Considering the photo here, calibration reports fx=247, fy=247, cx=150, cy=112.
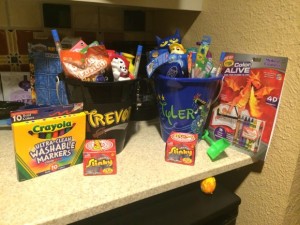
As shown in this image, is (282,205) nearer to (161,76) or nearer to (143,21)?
(161,76)

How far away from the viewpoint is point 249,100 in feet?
2.22

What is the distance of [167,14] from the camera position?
3.25 feet

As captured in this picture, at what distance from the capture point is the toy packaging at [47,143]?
51cm

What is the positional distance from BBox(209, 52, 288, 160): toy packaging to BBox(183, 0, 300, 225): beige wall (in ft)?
0.07

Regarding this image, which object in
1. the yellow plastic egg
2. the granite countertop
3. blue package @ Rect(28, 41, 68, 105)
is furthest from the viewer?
blue package @ Rect(28, 41, 68, 105)

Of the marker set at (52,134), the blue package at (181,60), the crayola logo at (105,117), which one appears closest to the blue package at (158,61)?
the blue package at (181,60)

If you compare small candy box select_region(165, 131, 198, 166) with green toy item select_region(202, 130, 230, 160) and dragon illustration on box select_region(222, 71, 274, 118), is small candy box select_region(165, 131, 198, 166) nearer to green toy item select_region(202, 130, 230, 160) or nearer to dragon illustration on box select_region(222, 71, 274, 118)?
green toy item select_region(202, 130, 230, 160)

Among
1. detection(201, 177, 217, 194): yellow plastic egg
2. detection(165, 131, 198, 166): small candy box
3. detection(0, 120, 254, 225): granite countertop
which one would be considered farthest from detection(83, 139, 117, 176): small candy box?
detection(201, 177, 217, 194): yellow plastic egg

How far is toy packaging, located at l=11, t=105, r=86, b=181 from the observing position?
0.51 metres

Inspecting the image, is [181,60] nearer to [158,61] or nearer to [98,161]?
[158,61]

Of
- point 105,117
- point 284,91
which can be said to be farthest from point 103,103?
point 284,91

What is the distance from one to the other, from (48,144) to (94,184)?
0.44ft

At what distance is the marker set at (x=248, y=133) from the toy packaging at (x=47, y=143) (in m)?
0.42

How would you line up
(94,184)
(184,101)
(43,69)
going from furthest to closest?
(43,69) → (184,101) → (94,184)
